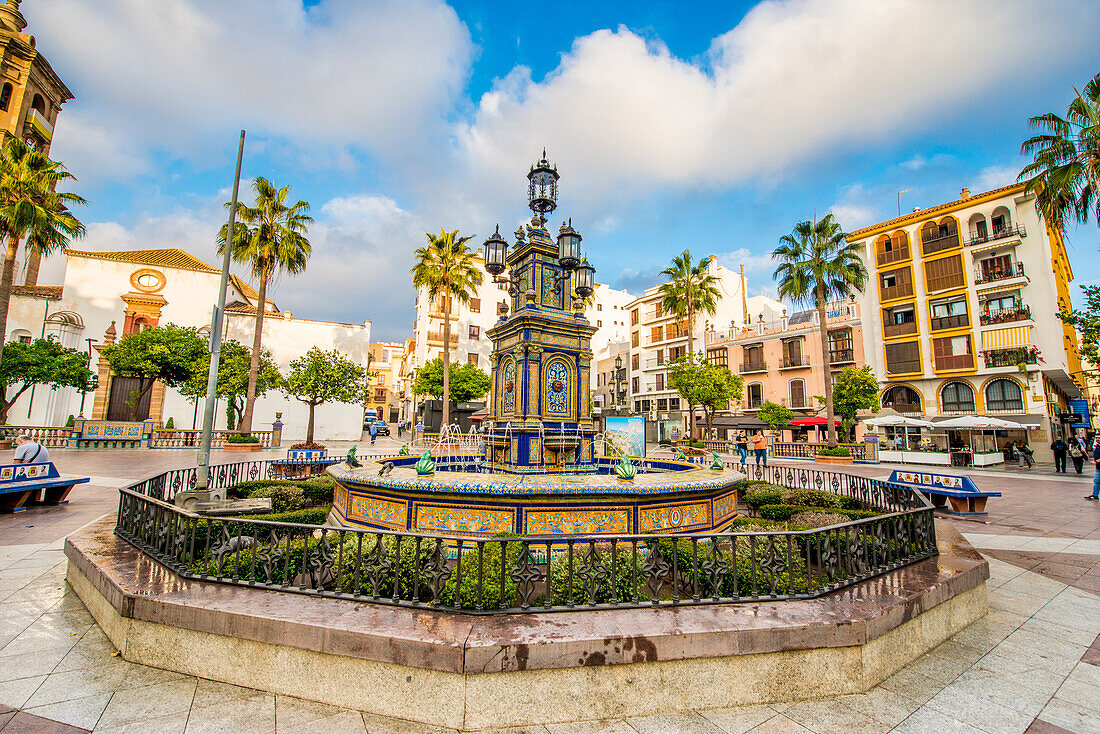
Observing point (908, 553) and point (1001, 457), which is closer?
point (908, 553)

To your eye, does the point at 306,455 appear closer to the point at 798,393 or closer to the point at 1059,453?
the point at 1059,453

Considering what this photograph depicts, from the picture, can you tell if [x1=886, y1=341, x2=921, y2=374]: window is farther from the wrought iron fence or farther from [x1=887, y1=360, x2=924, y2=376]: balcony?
the wrought iron fence

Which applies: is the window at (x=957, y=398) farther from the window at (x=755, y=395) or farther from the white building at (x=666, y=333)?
the white building at (x=666, y=333)

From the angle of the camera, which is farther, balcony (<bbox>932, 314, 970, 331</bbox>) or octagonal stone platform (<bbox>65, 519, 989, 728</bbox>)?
balcony (<bbox>932, 314, 970, 331</bbox>)

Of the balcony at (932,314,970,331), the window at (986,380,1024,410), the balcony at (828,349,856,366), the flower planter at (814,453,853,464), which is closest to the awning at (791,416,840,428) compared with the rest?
the balcony at (828,349,856,366)

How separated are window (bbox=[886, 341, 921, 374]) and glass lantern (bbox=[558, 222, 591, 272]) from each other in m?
33.1

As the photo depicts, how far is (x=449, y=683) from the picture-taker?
3.18m

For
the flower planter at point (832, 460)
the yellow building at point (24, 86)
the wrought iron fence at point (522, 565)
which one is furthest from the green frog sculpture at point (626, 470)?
the yellow building at point (24, 86)

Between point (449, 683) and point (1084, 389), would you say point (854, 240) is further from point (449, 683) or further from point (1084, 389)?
point (449, 683)

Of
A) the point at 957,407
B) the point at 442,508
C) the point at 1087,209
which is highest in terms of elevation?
the point at 1087,209

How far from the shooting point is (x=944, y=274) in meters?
32.1

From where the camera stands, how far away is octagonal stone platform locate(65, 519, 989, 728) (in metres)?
3.21

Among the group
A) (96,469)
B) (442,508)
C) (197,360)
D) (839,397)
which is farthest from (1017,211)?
(197,360)

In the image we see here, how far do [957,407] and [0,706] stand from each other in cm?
4131
